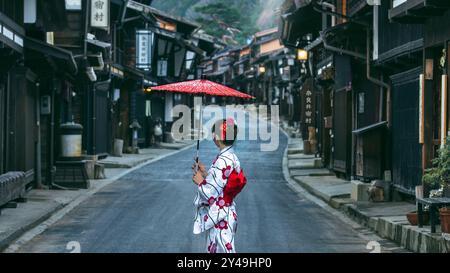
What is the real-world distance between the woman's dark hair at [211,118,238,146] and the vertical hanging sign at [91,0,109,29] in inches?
928

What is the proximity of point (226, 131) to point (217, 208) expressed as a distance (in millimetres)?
822

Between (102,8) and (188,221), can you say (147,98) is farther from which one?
(188,221)

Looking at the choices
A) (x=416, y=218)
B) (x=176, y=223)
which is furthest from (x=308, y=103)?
(x=416, y=218)

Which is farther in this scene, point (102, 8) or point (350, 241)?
point (102, 8)

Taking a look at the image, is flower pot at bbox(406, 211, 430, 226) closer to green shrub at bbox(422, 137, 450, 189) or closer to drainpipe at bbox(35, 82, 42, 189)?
green shrub at bbox(422, 137, 450, 189)

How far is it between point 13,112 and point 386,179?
897cm

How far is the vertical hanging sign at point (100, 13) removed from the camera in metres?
32.7

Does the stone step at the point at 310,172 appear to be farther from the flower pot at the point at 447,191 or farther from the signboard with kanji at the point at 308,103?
the flower pot at the point at 447,191

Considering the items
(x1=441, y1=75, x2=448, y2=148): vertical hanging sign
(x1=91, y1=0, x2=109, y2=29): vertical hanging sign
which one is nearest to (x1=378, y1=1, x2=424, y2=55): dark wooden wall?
(x1=441, y1=75, x2=448, y2=148): vertical hanging sign

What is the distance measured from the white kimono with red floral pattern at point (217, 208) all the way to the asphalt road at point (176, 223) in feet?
11.8

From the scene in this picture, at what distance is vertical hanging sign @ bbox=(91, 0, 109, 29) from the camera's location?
32.7m

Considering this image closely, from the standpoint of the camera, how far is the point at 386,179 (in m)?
21.7

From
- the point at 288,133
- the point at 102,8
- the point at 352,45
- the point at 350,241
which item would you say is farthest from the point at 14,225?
the point at 288,133

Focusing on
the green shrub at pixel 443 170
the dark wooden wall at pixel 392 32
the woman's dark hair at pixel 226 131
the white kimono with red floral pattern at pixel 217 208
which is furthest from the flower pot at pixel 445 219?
the dark wooden wall at pixel 392 32
